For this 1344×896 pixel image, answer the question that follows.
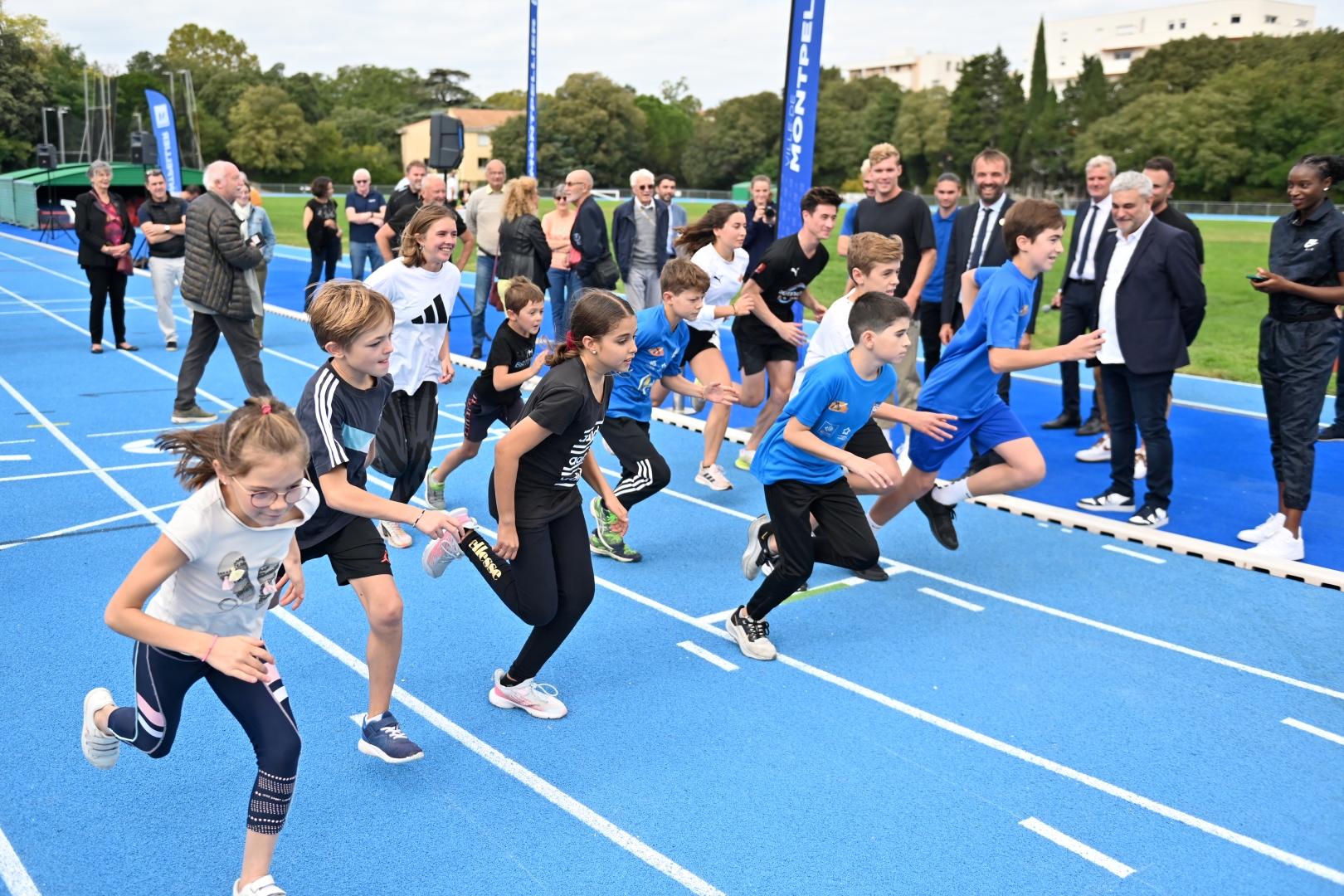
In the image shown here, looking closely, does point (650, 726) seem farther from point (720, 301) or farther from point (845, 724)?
point (720, 301)

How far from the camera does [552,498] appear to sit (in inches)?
174

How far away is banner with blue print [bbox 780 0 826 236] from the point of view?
9.92 metres

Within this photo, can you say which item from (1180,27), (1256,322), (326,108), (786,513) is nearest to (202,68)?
(326,108)

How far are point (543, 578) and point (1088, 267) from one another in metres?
6.65

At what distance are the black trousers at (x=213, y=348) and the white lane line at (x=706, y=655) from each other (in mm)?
5413

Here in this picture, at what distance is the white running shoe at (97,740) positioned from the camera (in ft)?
11.4

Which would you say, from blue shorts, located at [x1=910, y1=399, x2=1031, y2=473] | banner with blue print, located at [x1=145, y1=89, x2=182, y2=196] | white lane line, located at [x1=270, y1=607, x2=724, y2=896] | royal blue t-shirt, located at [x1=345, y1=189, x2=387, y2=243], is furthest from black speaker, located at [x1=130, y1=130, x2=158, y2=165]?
blue shorts, located at [x1=910, y1=399, x2=1031, y2=473]

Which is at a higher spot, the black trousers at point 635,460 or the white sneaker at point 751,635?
the black trousers at point 635,460

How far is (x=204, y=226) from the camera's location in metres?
8.98

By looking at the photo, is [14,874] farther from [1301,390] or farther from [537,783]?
[1301,390]

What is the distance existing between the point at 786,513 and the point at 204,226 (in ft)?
20.7

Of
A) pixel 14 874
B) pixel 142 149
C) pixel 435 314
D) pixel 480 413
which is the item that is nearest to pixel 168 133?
pixel 142 149

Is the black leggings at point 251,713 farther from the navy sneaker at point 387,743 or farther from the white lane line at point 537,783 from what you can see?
the white lane line at point 537,783

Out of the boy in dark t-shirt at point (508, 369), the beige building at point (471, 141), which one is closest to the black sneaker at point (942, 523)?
the boy in dark t-shirt at point (508, 369)
